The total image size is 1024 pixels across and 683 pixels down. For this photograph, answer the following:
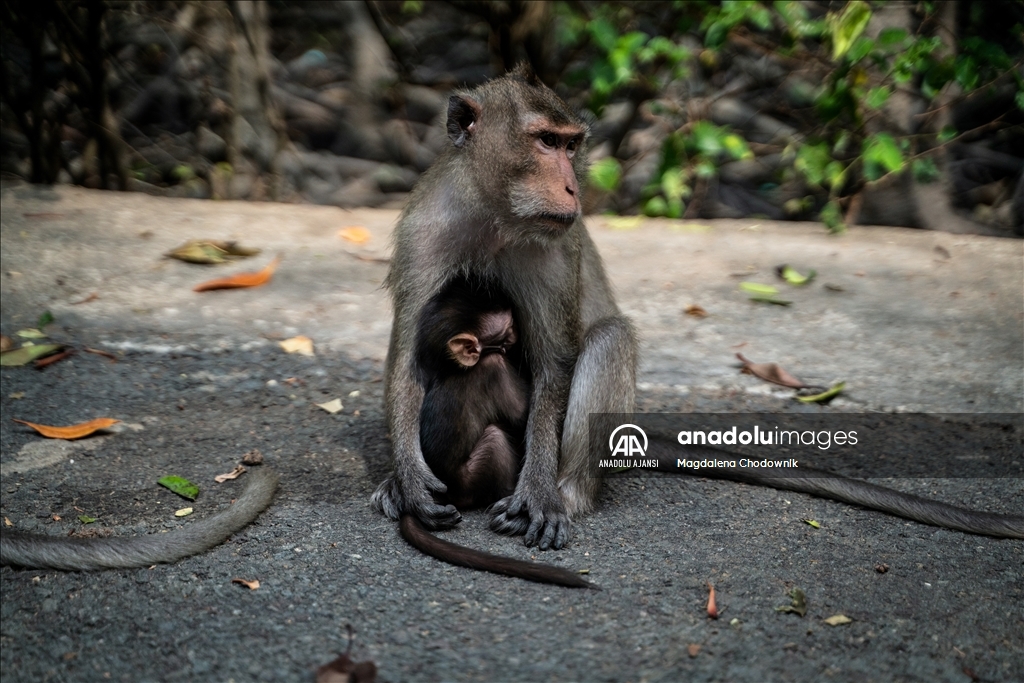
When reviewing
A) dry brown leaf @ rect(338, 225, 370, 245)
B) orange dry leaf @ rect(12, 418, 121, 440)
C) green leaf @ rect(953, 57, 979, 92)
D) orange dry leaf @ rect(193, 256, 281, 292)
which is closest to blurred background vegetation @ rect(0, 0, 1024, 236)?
green leaf @ rect(953, 57, 979, 92)

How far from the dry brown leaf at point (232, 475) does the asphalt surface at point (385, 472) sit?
4 centimetres

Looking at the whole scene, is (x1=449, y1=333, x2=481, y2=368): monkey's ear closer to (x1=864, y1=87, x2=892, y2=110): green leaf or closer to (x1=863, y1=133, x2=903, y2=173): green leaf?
(x1=863, y1=133, x2=903, y2=173): green leaf

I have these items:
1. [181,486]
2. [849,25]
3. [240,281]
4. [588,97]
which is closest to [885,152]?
[849,25]

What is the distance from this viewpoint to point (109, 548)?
3041mm

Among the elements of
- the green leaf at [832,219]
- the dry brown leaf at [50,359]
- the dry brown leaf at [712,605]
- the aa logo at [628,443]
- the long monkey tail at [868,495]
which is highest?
the green leaf at [832,219]

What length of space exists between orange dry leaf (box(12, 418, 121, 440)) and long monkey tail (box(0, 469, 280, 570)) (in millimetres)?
987

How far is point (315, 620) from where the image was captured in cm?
276

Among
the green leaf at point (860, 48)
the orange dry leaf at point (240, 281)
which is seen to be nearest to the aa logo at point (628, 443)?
the orange dry leaf at point (240, 281)

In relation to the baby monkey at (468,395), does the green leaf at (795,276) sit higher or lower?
higher

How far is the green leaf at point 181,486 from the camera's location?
11.8 ft

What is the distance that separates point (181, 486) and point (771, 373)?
2.80 m

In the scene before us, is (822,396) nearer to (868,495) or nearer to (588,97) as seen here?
(868,495)

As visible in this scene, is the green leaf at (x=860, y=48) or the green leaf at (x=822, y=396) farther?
the green leaf at (x=860, y=48)

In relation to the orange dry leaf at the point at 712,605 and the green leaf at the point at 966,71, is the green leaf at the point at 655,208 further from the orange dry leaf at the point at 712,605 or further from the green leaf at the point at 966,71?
the orange dry leaf at the point at 712,605
